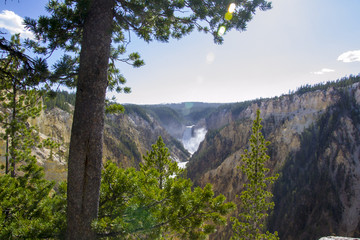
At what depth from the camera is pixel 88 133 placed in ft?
12.0

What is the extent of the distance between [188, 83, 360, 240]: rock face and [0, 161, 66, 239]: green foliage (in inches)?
1666

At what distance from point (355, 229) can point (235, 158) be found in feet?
89.7

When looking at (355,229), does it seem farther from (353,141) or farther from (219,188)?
(219,188)

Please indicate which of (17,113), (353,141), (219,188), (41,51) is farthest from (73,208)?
(353,141)

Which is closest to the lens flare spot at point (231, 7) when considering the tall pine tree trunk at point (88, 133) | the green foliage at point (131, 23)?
the green foliage at point (131, 23)

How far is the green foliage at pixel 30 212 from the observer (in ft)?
12.6

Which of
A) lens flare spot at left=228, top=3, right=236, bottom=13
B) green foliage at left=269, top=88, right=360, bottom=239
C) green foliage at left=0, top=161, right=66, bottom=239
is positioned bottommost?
green foliage at left=269, top=88, right=360, bottom=239

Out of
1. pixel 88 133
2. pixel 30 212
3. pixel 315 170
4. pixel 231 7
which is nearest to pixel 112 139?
pixel 315 170

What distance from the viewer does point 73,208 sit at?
3.71 m

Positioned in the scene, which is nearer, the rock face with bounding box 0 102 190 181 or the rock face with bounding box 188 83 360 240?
the rock face with bounding box 0 102 190 181

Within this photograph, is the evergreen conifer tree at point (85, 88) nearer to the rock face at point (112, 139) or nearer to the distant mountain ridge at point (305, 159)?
the rock face at point (112, 139)

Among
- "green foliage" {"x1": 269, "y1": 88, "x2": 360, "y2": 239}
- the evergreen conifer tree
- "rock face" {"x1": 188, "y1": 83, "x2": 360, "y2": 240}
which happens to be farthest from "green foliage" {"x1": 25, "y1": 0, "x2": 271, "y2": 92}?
"green foliage" {"x1": 269, "y1": 88, "x2": 360, "y2": 239}

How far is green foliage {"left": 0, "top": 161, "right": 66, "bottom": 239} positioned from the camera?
3.83 metres

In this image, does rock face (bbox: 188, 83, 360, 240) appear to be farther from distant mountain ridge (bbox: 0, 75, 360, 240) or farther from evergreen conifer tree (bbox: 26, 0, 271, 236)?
evergreen conifer tree (bbox: 26, 0, 271, 236)
